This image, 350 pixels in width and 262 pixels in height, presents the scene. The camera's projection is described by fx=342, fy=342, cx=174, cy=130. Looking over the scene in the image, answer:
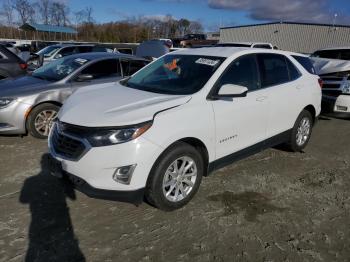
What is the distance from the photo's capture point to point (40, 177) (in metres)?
4.50

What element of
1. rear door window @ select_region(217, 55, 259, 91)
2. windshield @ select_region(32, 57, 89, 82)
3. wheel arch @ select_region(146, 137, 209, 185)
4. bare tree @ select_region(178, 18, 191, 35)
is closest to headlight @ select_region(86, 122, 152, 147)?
wheel arch @ select_region(146, 137, 209, 185)

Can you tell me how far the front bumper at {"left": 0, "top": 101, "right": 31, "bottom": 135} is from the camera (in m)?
5.52

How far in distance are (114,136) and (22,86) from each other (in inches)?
140

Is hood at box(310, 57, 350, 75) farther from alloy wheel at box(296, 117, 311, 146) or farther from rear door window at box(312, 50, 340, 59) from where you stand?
alloy wheel at box(296, 117, 311, 146)

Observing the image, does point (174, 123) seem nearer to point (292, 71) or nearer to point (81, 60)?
point (292, 71)

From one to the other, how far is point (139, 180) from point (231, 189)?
1482 millimetres

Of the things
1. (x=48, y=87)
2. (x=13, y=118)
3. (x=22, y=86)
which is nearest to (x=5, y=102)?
(x=13, y=118)

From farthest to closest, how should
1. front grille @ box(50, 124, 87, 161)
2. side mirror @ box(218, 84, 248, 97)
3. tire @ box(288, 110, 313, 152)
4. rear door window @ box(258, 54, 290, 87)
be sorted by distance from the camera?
tire @ box(288, 110, 313, 152)
rear door window @ box(258, 54, 290, 87)
side mirror @ box(218, 84, 248, 97)
front grille @ box(50, 124, 87, 161)

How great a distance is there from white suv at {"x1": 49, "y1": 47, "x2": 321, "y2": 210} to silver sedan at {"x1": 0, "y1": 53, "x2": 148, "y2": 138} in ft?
5.40

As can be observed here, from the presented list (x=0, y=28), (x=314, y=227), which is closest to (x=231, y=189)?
(x=314, y=227)

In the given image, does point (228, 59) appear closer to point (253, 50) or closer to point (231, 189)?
point (253, 50)

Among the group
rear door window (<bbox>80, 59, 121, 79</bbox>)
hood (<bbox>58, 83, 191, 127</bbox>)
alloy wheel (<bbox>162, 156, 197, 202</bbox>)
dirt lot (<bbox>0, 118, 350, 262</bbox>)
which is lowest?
dirt lot (<bbox>0, 118, 350, 262</bbox>)

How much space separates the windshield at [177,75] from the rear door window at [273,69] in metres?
0.73

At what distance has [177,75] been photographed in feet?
14.2
